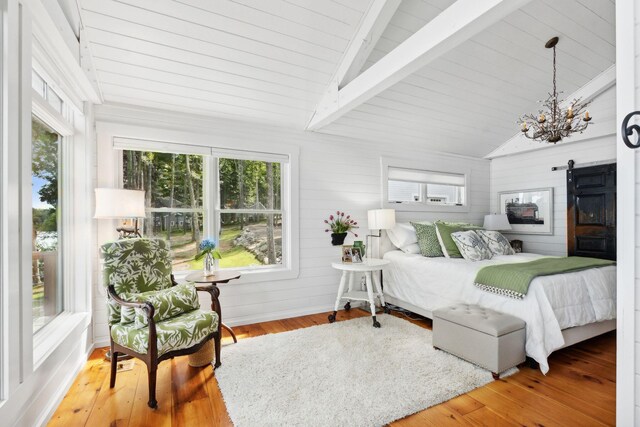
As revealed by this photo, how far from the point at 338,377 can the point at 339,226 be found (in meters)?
1.91

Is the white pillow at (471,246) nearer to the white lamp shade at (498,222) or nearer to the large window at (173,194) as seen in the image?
the white lamp shade at (498,222)

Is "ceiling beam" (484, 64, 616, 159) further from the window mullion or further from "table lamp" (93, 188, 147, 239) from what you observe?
"table lamp" (93, 188, 147, 239)

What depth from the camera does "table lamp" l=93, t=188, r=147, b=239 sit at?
2449mm

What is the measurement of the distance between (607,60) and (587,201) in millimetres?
1717

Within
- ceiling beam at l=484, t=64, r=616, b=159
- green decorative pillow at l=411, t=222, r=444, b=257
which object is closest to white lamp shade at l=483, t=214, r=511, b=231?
ceiling beam at l=484, t=64, r=616, b=159

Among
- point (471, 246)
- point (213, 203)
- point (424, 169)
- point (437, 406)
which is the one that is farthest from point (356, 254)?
point (424, 169)

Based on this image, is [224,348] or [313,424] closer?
[313,424]

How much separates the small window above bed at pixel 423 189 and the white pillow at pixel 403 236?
1.31 feet

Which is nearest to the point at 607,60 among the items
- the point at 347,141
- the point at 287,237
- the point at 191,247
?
the point at 347,141

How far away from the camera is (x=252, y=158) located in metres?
3.55

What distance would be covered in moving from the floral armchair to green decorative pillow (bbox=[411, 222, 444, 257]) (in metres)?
2.50

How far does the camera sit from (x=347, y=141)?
13.5 ft

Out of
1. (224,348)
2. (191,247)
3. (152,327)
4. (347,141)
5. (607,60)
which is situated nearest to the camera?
(152,327)

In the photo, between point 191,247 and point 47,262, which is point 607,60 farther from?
point 47,262
